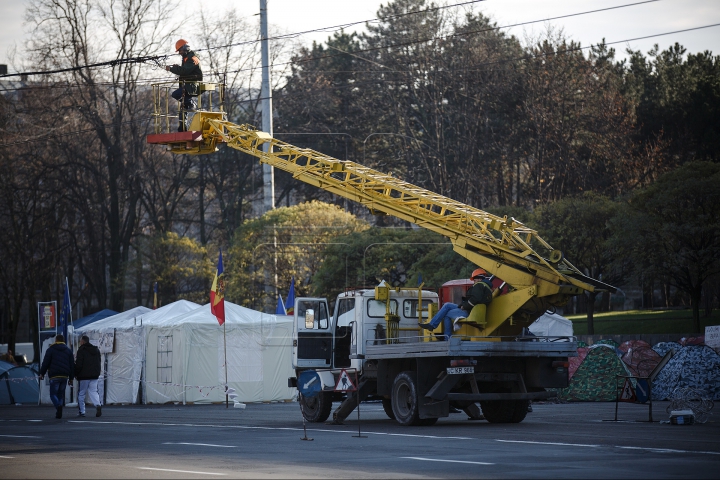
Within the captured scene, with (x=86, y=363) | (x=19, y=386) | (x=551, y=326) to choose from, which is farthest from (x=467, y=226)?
(x=19, y=386)

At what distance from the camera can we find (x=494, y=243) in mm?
19109

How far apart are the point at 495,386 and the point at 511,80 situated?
41.3m

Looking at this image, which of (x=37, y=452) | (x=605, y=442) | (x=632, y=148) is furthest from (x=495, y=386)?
(x=632, y=148)

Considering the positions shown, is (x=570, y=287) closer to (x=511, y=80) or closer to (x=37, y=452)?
(x=37, y=452)

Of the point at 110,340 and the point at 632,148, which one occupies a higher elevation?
the point at 632,148

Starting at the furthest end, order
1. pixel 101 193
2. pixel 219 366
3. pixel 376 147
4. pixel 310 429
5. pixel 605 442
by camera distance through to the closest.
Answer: pixel 376 147 → pixel 101 193 → pixel 219 366 → pixel 310 429 → pixel 605 442

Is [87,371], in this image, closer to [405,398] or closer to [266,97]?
[405,398]

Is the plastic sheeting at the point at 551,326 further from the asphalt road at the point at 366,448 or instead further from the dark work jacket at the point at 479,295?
the dark work jacket at the point at 479,295

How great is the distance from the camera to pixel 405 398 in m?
19.0

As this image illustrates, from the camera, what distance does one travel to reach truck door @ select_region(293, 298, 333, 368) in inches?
852

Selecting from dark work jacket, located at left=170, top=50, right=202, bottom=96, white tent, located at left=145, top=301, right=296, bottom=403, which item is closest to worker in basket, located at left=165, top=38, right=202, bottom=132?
dark work jacket, located at left=170, top=50, right=202, bottom=96

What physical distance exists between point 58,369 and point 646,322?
102 ft

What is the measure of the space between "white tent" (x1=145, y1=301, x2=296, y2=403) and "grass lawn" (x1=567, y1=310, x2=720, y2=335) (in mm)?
18980

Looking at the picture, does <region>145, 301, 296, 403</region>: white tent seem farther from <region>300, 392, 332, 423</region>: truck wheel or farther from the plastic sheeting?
<region>300, 392, 332, 423</region>: truck wheel
